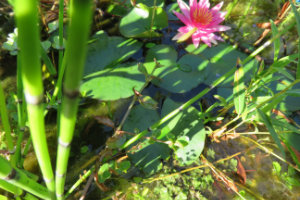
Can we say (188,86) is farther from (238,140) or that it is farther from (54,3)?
(54,3)

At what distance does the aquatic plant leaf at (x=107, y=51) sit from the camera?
1.04 metres

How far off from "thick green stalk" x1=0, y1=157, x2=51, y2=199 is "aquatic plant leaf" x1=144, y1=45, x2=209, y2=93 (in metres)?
0.69

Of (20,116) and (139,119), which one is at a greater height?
(20,116)

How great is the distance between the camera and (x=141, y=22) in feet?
3.88

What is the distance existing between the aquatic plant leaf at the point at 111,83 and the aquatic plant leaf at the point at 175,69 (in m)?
0.11

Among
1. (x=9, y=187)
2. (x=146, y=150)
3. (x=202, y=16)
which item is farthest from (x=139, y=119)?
(x=202, y=16)

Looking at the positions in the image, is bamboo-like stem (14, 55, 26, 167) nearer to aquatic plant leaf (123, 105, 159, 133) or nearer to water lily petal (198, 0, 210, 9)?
aquatic plant leaf (123, 105, 159, 133)

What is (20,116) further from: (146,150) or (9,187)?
(146,150)

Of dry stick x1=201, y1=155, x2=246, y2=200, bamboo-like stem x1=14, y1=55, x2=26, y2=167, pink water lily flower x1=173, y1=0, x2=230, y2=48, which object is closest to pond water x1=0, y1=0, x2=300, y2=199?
dry stick x1=201, y1=155, x2=246, y2=200

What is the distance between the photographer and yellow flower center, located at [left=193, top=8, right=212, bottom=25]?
1077 mm

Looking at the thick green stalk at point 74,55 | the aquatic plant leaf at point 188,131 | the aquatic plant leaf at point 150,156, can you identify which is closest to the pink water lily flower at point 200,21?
the aquatic plant leaf at point 188,131

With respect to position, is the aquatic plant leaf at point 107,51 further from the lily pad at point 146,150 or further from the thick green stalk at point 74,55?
the thick green stalk at point 74,55

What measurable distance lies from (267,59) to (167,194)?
39.9 inches

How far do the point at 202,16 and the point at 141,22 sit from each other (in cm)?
34
